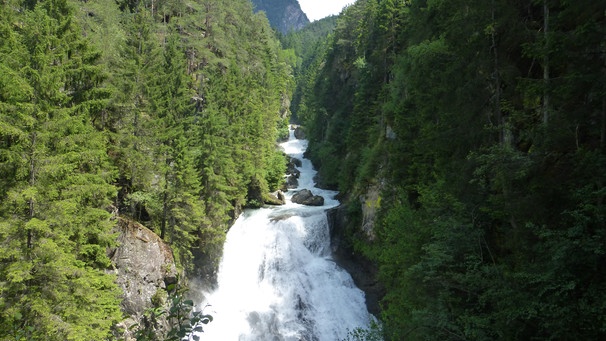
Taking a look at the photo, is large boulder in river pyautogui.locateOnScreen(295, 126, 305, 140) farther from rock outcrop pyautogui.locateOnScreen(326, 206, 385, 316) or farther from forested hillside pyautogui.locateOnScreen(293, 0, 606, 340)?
forested hillside pyautogui.locateOnScreen(293, 0, 606, 340)

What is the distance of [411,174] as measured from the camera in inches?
798

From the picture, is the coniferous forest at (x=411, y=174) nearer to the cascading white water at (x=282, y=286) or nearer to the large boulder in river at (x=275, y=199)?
the cascading white water at (x=282, y=286)

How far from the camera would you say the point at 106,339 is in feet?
47.7

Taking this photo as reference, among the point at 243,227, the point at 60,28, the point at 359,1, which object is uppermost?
the point at 359,1

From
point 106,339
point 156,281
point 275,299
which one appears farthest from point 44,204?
point 275,299

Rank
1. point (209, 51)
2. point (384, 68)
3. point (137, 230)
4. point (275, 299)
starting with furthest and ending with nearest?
1. point (209, 51)
2. point (384, 68)
3. point (275, 299)
4. point (137, 230)

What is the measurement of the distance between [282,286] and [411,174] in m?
→ 11.2

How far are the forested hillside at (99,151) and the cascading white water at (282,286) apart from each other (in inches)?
95.9

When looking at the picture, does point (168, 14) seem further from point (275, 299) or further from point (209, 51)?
point (275, 299)

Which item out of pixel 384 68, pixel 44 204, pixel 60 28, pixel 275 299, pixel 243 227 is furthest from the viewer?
pixel 384 68

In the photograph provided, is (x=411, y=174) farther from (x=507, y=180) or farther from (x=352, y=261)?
(x=507, y=180)

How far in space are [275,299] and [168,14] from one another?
33465mm

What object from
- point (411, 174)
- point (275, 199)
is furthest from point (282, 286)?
point (275, 199)

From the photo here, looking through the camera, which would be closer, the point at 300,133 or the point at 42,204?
the point at 42,204
